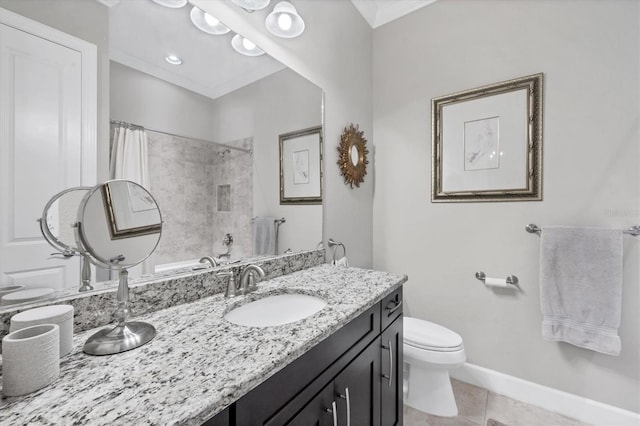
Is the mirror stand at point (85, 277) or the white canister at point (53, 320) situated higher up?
the mirror stand at point (85, 277)

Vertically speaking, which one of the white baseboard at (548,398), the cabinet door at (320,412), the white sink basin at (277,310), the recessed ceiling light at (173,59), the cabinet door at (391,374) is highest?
the recessed ceiling light at (173,59)

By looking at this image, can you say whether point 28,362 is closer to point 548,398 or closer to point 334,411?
point 334,411

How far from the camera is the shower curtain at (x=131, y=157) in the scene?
0.86 metres

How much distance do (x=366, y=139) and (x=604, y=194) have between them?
1506 millimetres

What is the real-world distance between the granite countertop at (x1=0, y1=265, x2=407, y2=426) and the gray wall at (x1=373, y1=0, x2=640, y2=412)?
135 cm

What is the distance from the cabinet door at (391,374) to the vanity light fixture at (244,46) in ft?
4.86

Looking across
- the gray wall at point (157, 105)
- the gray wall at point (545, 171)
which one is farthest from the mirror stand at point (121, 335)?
the gray wall at point (545, 171)

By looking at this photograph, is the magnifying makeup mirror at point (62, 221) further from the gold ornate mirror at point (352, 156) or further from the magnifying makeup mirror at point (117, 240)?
the gold ornate mirror at point (352, 156)

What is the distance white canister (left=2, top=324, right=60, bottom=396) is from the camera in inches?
18.7

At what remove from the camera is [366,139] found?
2.22 metres

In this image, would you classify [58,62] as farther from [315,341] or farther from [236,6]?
[315,341]

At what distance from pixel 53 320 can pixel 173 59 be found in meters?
0.95

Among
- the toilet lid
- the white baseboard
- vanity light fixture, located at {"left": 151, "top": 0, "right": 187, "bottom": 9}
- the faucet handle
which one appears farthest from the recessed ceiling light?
the white baseboard

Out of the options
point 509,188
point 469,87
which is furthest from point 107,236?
point 469,87
